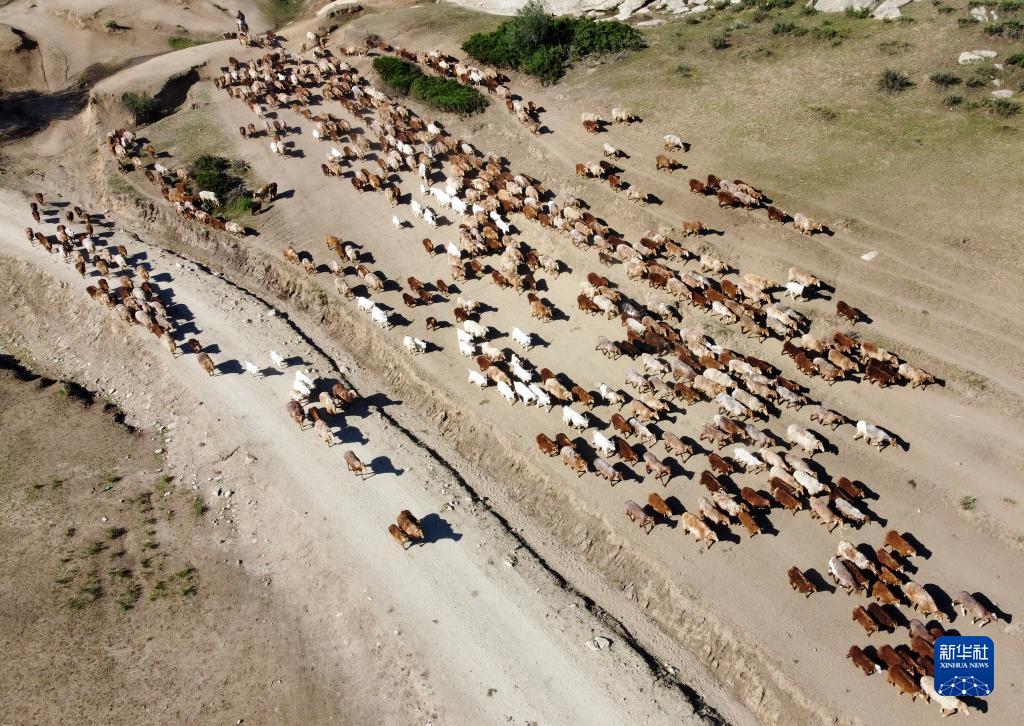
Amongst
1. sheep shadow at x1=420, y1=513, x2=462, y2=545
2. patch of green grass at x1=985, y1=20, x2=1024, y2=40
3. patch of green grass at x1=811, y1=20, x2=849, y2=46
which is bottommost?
sheep shadow at x1=420, y1=513, x2=462, y2=545

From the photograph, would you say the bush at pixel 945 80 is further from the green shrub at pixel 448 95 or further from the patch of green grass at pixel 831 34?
the green shrub at pixel 448 95

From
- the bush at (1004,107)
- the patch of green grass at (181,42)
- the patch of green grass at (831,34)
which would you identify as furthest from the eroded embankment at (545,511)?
the patch of green grass at (831,34)

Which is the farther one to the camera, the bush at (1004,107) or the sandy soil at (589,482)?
the bush at (1004,107)

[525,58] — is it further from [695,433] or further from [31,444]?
[31,444]

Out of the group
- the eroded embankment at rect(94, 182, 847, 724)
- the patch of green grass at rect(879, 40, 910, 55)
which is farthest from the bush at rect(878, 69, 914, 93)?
the eroded embankment at rect(94, 182, 847, 724)

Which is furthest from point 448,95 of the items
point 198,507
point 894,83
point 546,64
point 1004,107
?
point 1004,107

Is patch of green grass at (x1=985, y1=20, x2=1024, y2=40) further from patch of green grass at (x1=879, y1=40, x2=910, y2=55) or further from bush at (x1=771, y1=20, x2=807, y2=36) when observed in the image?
bush at (x1=771, y1=20, x2=807, y2=36)

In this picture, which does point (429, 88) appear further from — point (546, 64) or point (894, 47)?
point (894, 47)
